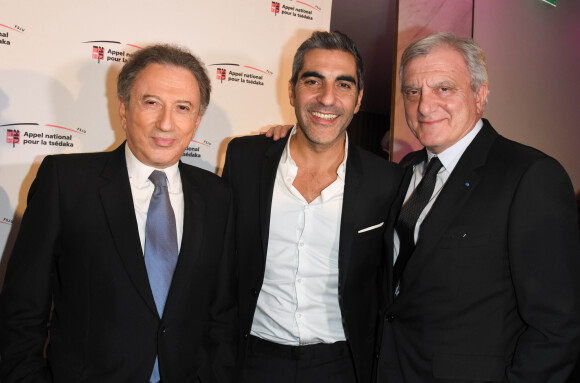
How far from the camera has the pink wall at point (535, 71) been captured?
5.05 meters

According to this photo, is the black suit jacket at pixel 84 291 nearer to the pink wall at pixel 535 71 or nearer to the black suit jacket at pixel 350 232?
the black suit jacket at pixel 350 232

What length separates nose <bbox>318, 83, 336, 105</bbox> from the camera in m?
2.24

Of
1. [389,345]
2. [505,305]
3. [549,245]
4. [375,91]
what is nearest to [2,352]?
[389,345]

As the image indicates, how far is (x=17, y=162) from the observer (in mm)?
2377

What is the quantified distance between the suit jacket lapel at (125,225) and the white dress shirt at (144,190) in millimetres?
53

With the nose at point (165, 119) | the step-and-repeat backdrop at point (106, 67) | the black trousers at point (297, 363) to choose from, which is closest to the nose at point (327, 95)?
the nose at point (165, 119)

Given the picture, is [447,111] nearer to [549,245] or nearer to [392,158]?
[549,245]

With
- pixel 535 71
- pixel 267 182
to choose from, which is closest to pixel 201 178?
pixel 267 182

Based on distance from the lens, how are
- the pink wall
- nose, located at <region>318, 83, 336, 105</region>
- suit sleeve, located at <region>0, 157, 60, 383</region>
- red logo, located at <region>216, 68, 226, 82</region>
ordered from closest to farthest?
suit sleeve, located at <region>0, 157, 60, 383</region> < nose, located at <region>318, 83, 336, 105</region> < red logo, located at <region>216, 68, 226, 82</region> < the pink wall

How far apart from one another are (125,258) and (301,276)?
2.73ft

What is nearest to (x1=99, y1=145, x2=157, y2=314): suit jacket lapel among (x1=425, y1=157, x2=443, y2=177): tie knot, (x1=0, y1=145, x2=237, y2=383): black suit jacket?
(x1=0, y1=145, x2=237, y2=383): black suit jacket

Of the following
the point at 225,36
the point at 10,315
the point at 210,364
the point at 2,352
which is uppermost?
the point at 225,36

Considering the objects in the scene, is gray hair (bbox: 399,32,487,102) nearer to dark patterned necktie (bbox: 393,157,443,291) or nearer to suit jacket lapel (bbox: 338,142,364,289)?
dark patterned necktie (bbox: 393,157,443,291)

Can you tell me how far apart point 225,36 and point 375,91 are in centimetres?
669
